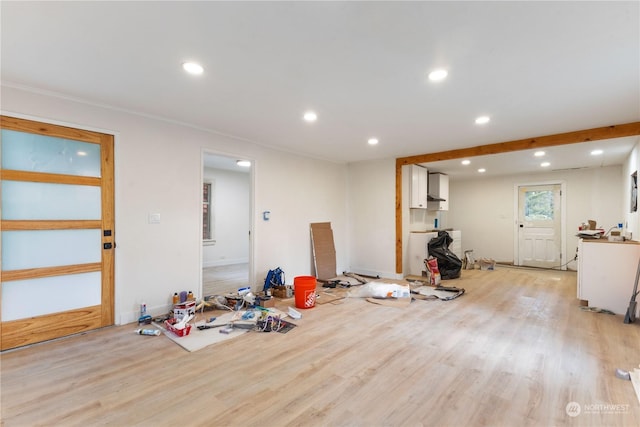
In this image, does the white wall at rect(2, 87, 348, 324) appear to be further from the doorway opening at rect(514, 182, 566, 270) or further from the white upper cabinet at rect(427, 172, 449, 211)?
the doorway opening at rect(514, 182, 566, 270)

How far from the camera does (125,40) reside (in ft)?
6.47

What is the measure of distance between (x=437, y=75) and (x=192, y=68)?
6.64 feet

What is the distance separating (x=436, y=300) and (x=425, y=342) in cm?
158

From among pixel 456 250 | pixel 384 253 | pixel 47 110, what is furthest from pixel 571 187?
pixel 47 110

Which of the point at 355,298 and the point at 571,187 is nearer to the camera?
the point at 355,298

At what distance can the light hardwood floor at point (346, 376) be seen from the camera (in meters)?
1.82

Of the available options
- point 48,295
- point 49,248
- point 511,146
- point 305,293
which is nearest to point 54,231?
point 49,248

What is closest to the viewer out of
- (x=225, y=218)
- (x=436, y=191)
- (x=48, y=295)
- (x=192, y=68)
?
(x=192, y=68)

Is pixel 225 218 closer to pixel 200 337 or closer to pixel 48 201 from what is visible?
pixel 48 201

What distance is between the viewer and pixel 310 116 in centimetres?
343

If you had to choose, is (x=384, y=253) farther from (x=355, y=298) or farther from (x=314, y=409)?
(x=314, y=409)

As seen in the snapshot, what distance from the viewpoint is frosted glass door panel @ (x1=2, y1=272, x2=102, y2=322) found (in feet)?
8.77

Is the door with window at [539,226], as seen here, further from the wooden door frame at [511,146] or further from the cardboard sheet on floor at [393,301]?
the cardboard sheet on floor at [393,301]

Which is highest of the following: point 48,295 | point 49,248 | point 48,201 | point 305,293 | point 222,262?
point 48,201
